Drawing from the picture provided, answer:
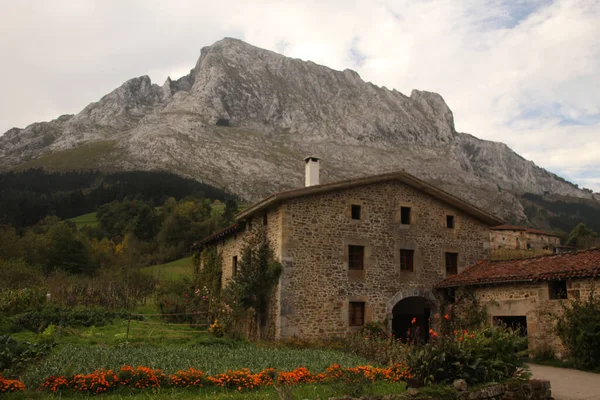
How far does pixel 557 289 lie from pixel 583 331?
97.3 inches

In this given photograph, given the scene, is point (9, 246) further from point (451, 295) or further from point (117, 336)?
point (451, 295)

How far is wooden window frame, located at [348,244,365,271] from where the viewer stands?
20453mm

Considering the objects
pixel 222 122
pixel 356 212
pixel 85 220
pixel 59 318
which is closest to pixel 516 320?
pixel 356 212

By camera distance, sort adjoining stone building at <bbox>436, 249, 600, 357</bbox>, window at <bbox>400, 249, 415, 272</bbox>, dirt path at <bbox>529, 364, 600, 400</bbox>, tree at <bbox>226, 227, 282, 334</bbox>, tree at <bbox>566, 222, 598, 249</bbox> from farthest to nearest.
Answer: tree at <bbox>566, 222, 598, 249</bbox> → window at <bbox>400, 249, 415, 272</bbox> → tree at <bbox>226, 227, 282, 334</bbox> → adjoining stone building at <bbox>436, 249, 600, 357</bbox> → dirt path at <bbox>529, 364, 600, 400</bbox>

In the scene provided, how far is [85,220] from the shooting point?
82.2 m

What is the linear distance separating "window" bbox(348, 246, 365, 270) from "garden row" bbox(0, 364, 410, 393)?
9.20 meters

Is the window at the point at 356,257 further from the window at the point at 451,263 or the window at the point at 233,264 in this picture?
the window at the point at 233,264

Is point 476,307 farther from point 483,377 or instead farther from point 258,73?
point 258,73

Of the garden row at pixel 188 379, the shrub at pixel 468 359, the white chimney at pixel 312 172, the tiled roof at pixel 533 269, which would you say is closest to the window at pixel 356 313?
the tiled roof at pixel 533 269

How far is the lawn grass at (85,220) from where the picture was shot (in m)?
79.2

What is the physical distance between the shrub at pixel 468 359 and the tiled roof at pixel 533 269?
623cm

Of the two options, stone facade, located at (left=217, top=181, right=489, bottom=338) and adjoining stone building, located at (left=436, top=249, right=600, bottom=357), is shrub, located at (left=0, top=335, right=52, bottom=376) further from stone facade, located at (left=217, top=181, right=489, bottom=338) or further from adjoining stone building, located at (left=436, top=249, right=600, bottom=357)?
adjoining stone building, located at (left=436, top=249, right=600, bottom=357)

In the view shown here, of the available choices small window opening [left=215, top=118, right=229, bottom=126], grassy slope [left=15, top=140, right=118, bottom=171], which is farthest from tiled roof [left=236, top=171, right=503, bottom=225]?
small window opening [left=215, top=118, right=229, bottom=126]

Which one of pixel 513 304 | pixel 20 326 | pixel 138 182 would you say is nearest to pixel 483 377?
pixel 513 304
